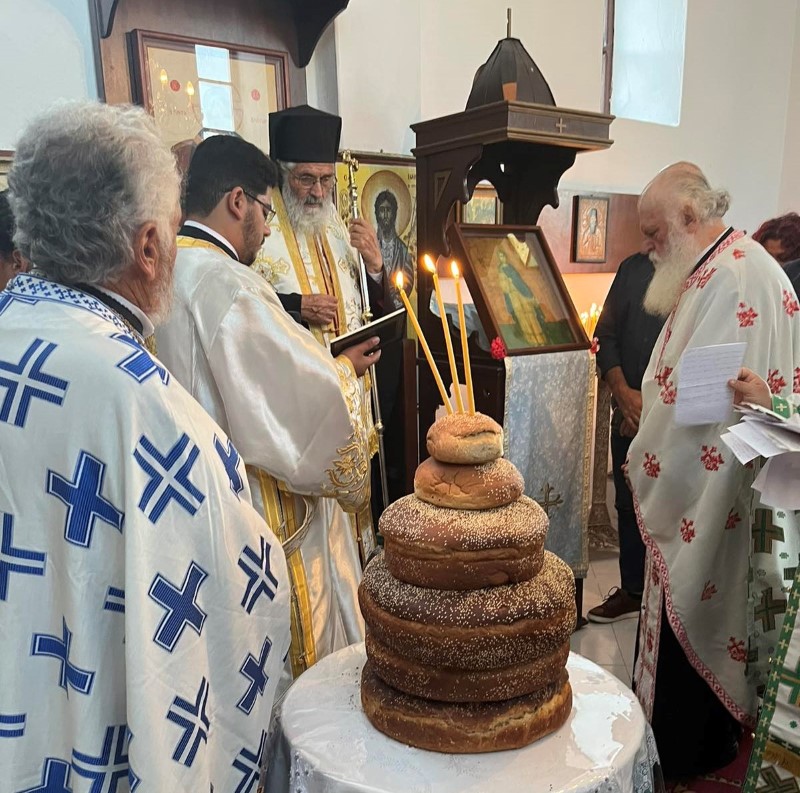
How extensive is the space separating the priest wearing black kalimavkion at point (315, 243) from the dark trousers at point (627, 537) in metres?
1.31

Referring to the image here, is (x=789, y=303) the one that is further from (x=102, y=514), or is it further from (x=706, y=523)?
(x=102, y=514)

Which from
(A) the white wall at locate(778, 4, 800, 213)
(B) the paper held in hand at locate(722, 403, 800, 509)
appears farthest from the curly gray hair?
(A) the white wall at locate(778, 4, 800, 213)

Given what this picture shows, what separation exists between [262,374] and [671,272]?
5.19 ft

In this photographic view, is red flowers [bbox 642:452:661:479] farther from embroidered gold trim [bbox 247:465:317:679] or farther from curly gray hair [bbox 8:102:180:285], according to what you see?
curly gray hair [bbox 8:102:180:285]

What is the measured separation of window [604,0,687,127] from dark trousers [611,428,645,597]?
2884 millimetres

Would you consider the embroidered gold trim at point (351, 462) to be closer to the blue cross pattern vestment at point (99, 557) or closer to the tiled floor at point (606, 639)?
the blue cross pattern vestment at point (99, 557)

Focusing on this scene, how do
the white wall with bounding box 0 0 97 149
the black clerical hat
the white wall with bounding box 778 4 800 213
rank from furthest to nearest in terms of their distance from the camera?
the white wall with bounding box 778 4 800 213 → the black clerical hat → the white wall with bounding box 0 0 97 149

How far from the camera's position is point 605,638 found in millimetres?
3098

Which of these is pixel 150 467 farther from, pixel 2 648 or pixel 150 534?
pixel 2 648

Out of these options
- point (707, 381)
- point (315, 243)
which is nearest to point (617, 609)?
point (707, 381)

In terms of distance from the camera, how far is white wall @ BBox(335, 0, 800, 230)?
354 centimetres

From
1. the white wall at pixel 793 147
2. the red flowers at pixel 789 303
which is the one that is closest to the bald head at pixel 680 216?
the red flowers at pixel 789 303

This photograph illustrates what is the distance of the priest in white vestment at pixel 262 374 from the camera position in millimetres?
1666

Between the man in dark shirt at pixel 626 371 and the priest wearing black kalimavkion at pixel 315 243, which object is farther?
the man in dark shirt at pixel 626 371
